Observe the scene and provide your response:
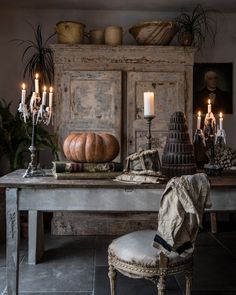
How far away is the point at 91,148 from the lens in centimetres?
230

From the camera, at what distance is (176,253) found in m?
2.02

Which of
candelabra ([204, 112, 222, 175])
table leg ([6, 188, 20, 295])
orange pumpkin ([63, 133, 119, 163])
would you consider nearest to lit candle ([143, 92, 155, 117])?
orange pumpkin ([63, 133, 119, 163])

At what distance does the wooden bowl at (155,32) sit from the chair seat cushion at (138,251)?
8.43ft

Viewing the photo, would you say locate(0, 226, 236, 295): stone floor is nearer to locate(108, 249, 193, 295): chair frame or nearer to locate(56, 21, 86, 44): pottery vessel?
locate(108, 249, 193, 295): chair frame

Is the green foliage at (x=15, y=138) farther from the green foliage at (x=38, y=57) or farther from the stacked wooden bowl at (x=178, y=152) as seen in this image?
the stacked wooden bowl at (x=178, y=152)

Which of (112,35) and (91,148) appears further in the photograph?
(112,35)

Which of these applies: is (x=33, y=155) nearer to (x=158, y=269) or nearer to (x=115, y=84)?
(x=158, y=269)

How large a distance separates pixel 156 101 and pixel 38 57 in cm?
148

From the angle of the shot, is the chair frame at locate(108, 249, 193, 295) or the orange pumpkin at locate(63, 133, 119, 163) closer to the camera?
the chair frame at locate(108, 249, 193, 295)

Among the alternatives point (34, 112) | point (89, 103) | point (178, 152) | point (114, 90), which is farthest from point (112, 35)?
point (178, 152)

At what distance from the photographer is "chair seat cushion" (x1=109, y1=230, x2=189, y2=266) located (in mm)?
1977

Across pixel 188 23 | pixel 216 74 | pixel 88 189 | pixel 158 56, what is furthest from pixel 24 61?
pixel 88 189

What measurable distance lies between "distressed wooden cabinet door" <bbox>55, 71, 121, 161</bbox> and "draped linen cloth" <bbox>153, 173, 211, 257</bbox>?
234 cm

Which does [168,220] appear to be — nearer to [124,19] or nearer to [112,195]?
[112,195]
